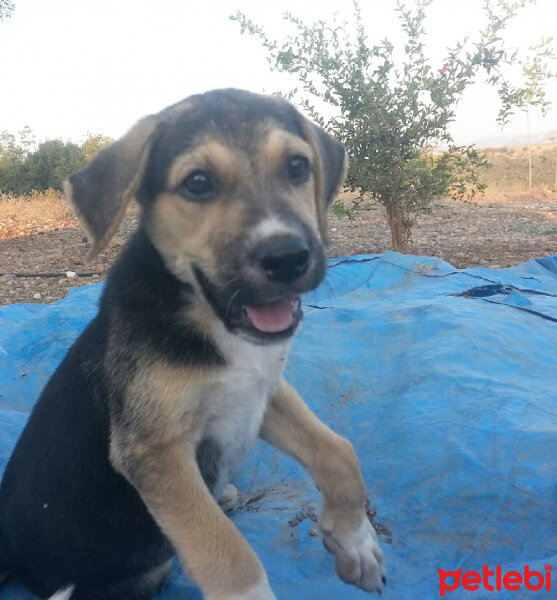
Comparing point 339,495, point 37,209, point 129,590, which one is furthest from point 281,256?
point 37,209

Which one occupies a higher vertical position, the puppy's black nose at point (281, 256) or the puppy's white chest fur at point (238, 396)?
the puppy's black nose at point (281, 256)

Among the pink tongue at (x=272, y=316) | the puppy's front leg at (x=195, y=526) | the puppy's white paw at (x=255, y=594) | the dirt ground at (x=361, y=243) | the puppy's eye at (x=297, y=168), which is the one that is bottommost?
the dirt ground at (x=361, y=243)

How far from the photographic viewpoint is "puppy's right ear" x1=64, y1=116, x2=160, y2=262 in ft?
7.73

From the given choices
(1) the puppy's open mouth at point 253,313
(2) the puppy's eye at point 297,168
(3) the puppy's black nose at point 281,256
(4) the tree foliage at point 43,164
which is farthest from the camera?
(4) the tree foliage at point 43,164

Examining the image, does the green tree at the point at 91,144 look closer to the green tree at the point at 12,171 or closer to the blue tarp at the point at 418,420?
the green tree at the point at 12,171

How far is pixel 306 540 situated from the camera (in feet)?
9.46

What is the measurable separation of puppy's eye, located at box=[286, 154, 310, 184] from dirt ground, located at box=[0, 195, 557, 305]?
17.0 ft

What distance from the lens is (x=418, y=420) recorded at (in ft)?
11.4

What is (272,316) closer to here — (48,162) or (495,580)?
(495,580)

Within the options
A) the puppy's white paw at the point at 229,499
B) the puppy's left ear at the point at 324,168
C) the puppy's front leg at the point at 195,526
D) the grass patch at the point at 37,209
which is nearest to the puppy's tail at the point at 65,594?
the puppy's front leg at the point at 195,526

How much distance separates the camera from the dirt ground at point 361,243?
8.57m

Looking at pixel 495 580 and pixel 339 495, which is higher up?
pixel 339 495

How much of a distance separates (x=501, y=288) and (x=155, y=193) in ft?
13.9

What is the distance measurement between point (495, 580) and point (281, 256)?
161cm
